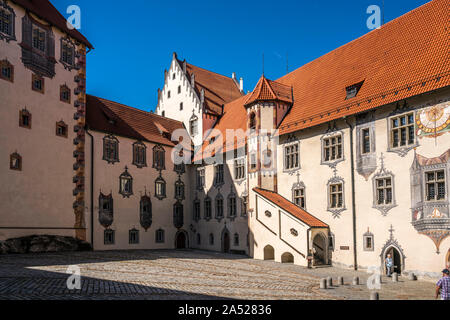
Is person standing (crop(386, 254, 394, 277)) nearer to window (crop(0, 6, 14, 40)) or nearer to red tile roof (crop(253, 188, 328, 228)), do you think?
red tile roof (crop(253, 188, 328, 228))

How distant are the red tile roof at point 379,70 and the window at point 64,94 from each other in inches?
503

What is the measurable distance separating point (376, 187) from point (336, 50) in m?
12.0

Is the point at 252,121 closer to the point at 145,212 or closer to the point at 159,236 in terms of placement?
the point at 145,212

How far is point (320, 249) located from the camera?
25.0 meters

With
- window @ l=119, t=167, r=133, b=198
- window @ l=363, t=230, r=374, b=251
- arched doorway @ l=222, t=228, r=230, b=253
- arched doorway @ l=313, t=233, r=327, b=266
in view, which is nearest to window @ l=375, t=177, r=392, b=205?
window @ l=363, t=230, r=374, b=251

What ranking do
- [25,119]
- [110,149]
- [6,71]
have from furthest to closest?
1. [110,149]
2. [25,119]
3. [6,71]

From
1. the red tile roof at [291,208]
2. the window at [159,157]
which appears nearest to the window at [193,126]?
the window at [159,157]

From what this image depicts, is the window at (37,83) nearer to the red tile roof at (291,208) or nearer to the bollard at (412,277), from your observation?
the red tile roof at (291,208)

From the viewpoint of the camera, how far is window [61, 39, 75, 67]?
3017 cm

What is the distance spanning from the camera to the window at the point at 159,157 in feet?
115

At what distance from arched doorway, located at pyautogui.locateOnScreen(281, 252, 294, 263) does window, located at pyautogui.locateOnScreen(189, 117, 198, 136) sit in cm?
1627

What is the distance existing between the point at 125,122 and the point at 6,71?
33.6ft

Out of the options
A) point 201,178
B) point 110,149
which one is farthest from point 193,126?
point 110,149
